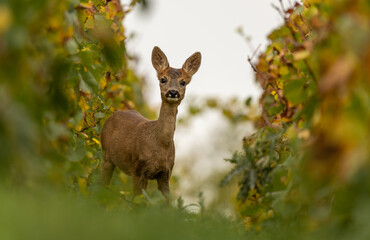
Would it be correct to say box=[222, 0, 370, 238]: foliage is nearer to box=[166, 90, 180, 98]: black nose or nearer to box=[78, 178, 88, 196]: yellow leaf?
box=[78, 178, 88, 196]: yellow leaf

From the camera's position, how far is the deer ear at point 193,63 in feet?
33.1

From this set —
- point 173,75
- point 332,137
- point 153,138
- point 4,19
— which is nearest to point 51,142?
point 4,19

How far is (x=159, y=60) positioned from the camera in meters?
10.1

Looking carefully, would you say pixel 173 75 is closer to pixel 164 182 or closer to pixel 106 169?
pixel 164 182

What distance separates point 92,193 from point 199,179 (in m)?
18.6

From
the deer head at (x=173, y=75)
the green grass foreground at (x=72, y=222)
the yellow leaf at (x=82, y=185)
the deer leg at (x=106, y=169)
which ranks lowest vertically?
the green grass foreground at (x=72, y=222)

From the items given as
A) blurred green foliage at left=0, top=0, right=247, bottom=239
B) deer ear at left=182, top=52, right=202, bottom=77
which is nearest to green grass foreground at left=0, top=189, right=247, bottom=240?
blurred green foliage at left=0, top=0, right=247, bottom=239

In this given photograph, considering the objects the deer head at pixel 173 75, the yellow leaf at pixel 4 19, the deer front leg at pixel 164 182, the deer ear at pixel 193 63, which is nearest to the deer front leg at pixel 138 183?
the deer front leg at pixel 164 182

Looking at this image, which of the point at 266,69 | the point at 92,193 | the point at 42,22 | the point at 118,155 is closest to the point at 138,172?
the point at 118,155

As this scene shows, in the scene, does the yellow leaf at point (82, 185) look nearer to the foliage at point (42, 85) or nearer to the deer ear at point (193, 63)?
the foliage at point (42, 85)

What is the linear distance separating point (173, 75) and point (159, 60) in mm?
682

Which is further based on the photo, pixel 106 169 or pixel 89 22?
pixel 106 169

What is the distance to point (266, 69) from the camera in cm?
943

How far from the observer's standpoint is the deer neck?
9.12m
